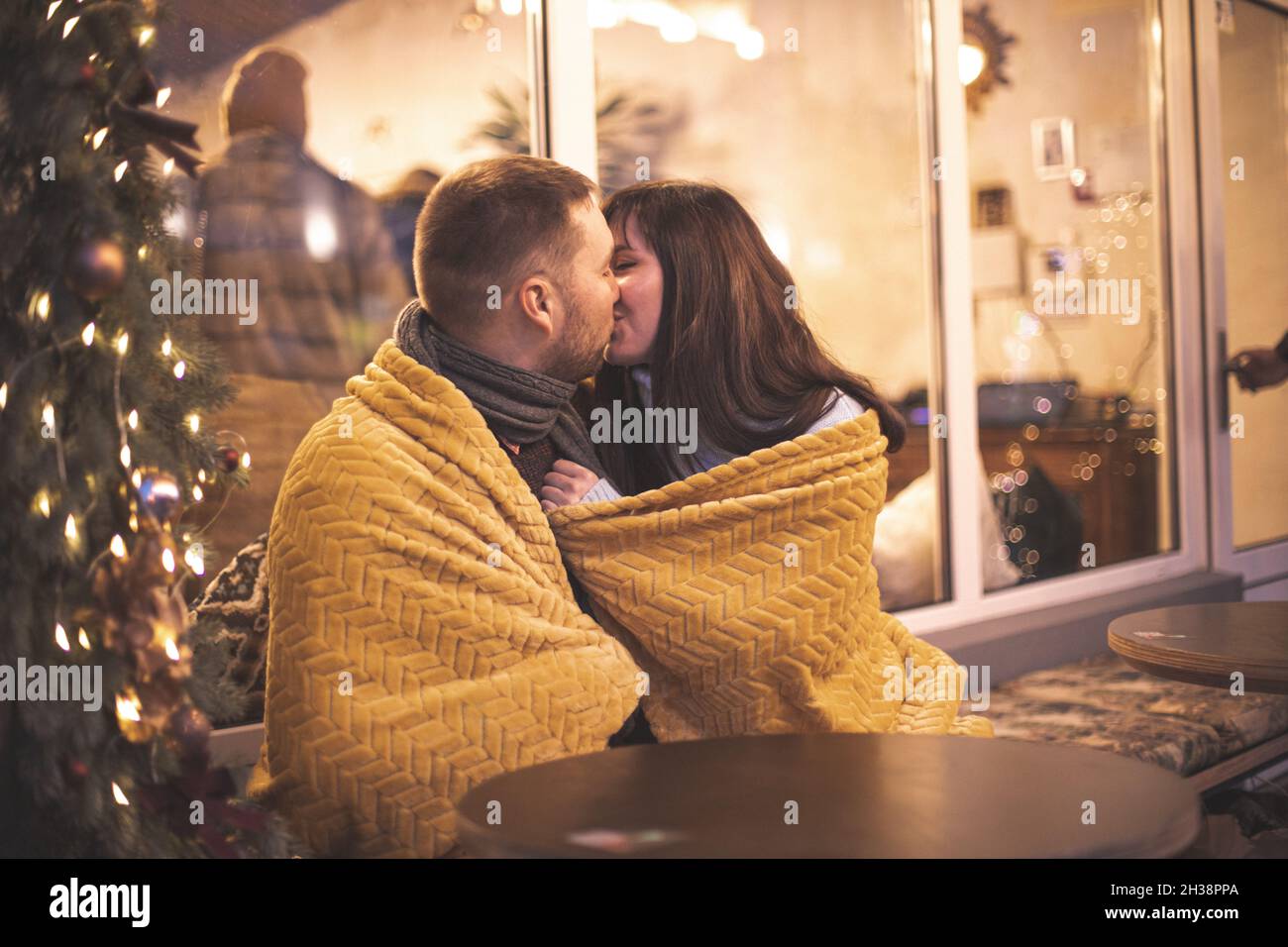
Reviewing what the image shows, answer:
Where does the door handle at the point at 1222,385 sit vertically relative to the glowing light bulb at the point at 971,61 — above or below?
below

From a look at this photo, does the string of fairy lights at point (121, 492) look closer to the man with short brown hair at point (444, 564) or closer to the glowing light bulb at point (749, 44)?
the man with short brown hair at point (444, 564)

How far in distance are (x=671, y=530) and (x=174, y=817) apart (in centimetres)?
78

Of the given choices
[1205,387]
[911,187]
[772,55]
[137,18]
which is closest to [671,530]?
[137,18]

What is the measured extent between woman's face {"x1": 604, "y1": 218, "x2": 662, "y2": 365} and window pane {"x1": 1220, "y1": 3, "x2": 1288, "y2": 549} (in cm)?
324

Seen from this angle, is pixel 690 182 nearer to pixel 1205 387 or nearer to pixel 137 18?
pixel 137 18

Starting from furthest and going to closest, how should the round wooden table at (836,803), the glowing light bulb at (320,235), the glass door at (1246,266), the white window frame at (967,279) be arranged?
1. the glass door at (1246,266)
2. the white window frame at (967,279)
3. the glowing light bulb at (320,235)
4. the round wooden table at (836,803)

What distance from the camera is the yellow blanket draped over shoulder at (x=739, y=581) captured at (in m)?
1.79

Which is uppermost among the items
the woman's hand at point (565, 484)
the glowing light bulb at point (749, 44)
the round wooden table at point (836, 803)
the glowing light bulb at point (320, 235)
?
the glowing light bulb at point (749, 44)

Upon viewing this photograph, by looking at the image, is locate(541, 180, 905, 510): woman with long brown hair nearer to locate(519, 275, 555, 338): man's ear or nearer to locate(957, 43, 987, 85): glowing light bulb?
locate(519, 275, 555, 338): man's ear

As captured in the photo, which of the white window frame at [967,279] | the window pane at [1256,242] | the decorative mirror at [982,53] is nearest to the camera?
the white window frame at [967,279]

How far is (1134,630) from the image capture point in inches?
89.0

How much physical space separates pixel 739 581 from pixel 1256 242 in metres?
3.89

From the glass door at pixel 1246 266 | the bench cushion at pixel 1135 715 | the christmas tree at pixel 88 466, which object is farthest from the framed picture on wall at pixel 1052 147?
the christmas tree at pixel 88 466

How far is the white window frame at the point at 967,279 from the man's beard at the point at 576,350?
31.9 inches
